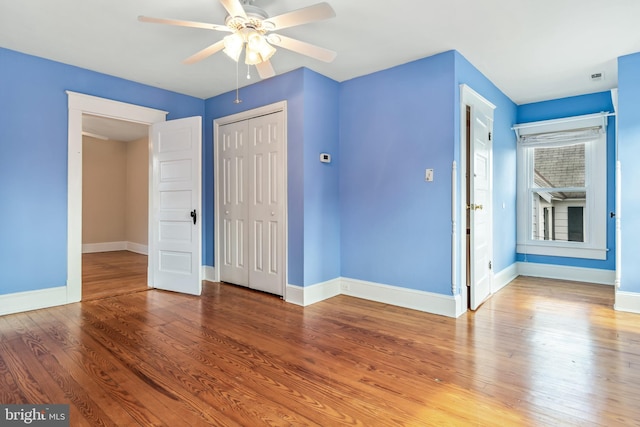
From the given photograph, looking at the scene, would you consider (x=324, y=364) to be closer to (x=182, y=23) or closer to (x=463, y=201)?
(x=463, y=201)

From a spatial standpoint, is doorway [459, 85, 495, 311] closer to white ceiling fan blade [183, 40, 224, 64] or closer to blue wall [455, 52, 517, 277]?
blue wall [455, 52, 517, 277]

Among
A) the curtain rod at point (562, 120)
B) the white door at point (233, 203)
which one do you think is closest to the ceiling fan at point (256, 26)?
the white door at point (233, 203)

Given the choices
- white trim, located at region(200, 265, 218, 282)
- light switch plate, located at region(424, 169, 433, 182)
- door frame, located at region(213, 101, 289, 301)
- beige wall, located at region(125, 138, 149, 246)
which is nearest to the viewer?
light switch plate, located at region(424, 169, 433, 182)

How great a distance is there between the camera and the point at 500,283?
4.45 meters

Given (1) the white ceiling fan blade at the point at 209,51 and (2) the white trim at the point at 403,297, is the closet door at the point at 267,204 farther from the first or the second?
(1) the white ceiling fan blade at the point at 209,51

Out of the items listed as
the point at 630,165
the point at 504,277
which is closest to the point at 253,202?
the point at 504,277

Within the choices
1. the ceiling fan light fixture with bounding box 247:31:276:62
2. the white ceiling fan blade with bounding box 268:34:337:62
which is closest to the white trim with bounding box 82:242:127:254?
the ceiling fan light fixture with bounding box 247:31:276:62

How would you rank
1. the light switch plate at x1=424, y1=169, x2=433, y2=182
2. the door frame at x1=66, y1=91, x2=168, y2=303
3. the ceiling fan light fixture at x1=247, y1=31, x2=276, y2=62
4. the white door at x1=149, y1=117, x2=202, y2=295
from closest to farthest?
1. the ceiling fan light fixture at x1=247, y1=31, x2=276, y2=62
2. the light switch plate at x1=424, y1=169, x2=433, y2=182
3. the door frame at x1=66, y1=91, x2=168, y2=303
4. the white door at x1=149, y1=117, x2=202, y2=295

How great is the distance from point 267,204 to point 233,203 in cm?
67

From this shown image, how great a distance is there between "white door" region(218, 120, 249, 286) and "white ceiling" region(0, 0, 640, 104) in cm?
76

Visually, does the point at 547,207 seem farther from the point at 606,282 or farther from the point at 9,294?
the point at 9,294

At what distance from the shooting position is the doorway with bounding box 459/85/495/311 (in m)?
3.45

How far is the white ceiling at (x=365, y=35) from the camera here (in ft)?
8.48

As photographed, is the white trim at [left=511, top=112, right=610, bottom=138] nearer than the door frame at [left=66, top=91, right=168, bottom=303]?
No
